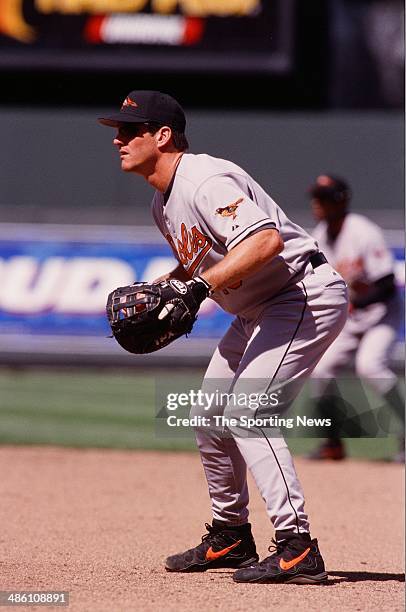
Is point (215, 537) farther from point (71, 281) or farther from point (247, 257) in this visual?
point (71, 281)

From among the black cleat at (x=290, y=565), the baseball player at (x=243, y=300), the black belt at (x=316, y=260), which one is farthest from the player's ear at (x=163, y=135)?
the black cleat at (x=290, y=565)

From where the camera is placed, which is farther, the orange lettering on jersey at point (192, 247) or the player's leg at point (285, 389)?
the orange lettering on jersey at point (192, 247)

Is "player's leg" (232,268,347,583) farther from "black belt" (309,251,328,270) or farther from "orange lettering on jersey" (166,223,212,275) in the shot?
"orange lettering on jersey" (166,223,212,275)

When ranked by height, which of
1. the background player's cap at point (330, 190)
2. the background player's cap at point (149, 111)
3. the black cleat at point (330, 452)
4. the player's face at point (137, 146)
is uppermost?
the background player's cap at point (330, 190)

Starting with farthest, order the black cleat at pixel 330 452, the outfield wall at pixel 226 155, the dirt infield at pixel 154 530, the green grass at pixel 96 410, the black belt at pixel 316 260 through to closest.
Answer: the outfield wall at pixel 226 155 < the green grass at pixel 96 410 < the black cleat at pixel 330 452 < the black belt at pixel 316 260 < the dirt infield at pixel 154 530

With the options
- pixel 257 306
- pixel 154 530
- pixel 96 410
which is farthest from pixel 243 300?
pixel 96 410

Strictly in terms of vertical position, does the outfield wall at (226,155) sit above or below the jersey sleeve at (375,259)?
above

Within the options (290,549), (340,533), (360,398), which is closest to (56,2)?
(360,398)

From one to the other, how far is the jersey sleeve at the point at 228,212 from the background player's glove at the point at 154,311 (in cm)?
19

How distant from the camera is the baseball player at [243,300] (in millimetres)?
4086

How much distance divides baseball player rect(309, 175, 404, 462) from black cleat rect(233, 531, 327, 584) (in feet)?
11.9

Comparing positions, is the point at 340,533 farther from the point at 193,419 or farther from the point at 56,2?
the point at 56,2

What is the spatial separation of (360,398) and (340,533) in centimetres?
426

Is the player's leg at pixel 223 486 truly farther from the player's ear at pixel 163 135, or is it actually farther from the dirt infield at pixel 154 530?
the player's ear at pixel 163 135
